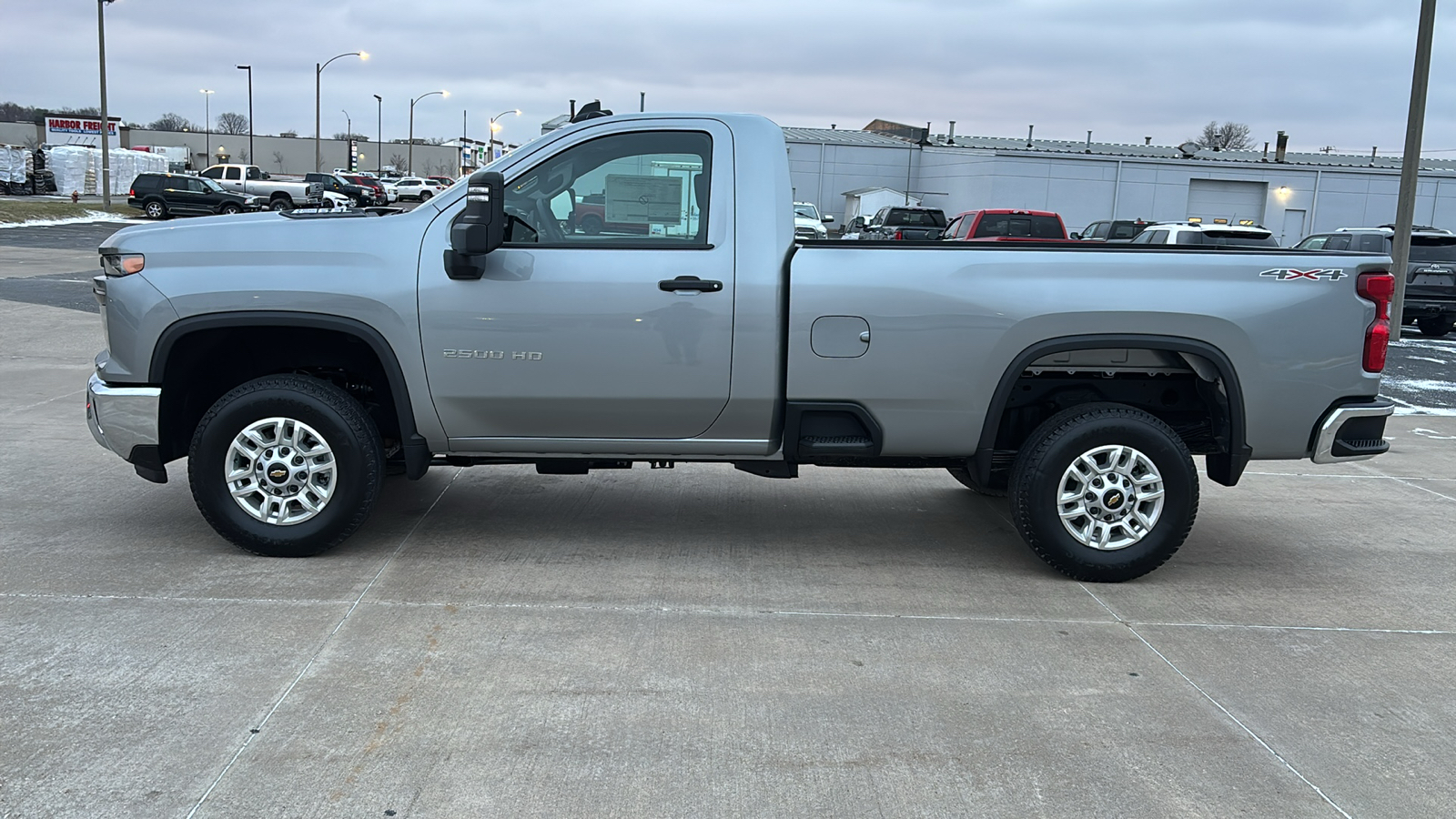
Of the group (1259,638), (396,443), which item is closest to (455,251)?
(396,443)

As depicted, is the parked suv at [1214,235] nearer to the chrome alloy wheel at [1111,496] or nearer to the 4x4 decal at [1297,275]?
the 4x4 decal at [1297,275]

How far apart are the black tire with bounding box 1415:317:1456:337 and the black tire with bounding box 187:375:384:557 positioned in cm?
1806

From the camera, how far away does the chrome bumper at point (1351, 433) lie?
199 inches

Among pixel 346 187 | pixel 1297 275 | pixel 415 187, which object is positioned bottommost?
pixel 1297 275

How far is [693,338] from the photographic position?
492 cm

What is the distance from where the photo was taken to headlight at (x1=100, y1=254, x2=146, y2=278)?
4945 mm

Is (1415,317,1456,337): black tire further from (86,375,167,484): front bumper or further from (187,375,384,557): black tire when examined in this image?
(86,375,167,484): front bumper

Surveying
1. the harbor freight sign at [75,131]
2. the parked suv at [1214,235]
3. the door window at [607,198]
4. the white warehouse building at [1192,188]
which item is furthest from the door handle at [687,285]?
the harbor freight sign at [75,131]

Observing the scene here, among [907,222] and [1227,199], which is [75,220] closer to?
[907,222]

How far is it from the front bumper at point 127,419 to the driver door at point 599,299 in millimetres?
1277

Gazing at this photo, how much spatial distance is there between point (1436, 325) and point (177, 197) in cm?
3813

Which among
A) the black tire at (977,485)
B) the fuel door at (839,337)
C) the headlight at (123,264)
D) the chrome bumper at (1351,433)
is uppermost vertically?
the headlight at (123,264)

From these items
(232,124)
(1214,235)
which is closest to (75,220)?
(1214,235)

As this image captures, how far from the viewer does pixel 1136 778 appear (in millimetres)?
3344
